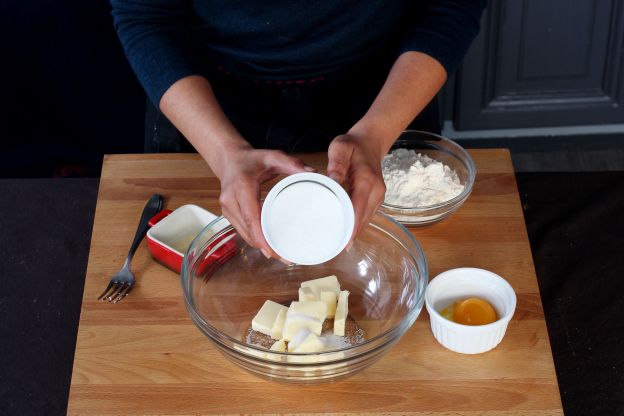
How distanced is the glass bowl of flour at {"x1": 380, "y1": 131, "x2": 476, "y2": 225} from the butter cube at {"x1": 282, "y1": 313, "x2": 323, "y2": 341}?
262 mm

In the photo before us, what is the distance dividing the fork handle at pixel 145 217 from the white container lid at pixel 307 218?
0.33m

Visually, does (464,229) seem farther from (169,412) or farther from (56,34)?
(56,34)

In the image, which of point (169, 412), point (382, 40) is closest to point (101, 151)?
point (382, 40)

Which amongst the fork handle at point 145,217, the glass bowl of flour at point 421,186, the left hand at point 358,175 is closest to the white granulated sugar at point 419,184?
the glass bowl of flour at point 421,186

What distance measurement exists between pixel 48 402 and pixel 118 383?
0.98 ft

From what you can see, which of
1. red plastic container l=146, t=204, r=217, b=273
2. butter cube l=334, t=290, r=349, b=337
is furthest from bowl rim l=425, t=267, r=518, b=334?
red plastic container l=146, t=204, r=217, b=273

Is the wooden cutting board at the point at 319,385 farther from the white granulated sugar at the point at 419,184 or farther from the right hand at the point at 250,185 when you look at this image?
the right hand at the point at 250,185

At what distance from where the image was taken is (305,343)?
103cm

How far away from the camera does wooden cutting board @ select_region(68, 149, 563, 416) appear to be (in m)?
1.03

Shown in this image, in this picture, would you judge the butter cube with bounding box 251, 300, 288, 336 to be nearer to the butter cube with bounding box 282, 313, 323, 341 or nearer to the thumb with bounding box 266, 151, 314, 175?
the butter cube with bounding box 282, 313, 323, 341

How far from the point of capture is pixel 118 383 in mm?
1070

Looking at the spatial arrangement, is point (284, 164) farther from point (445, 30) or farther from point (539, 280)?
point (539, 280)

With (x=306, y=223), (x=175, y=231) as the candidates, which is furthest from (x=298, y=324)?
(x=175, y=231)

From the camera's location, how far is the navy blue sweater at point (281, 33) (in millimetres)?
1387
